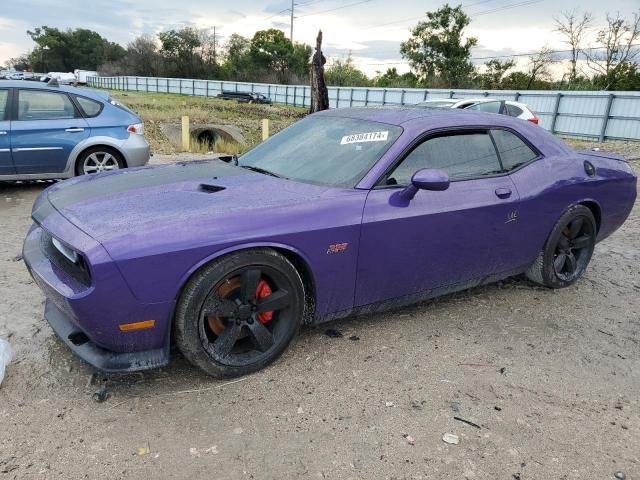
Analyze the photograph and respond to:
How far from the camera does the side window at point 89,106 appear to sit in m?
7.14

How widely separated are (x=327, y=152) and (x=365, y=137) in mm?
275

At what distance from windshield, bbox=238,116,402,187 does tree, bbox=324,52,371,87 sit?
57558 mm

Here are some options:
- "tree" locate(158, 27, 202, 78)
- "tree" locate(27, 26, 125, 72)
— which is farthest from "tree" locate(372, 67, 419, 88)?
"tree" locate(27, 26, 125, 72)

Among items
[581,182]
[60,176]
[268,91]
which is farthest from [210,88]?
[581,182]

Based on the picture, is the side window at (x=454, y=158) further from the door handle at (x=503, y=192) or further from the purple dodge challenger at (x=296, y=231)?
the door handle at (x=503, y=192)

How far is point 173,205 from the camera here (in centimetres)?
279

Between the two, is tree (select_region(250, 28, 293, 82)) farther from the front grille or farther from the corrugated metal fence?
the front grille

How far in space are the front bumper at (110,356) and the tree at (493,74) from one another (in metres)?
48.5

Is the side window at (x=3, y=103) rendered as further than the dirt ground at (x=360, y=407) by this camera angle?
Yes

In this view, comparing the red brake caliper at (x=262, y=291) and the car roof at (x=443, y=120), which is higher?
the car roof at (x=443, y=120)

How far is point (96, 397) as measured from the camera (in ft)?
8.74

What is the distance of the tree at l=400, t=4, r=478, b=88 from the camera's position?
165ft

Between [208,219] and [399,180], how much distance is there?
4.18 feet

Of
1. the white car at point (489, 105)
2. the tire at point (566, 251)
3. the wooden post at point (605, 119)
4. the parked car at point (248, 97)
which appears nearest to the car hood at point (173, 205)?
the tire at point (566, 251)
